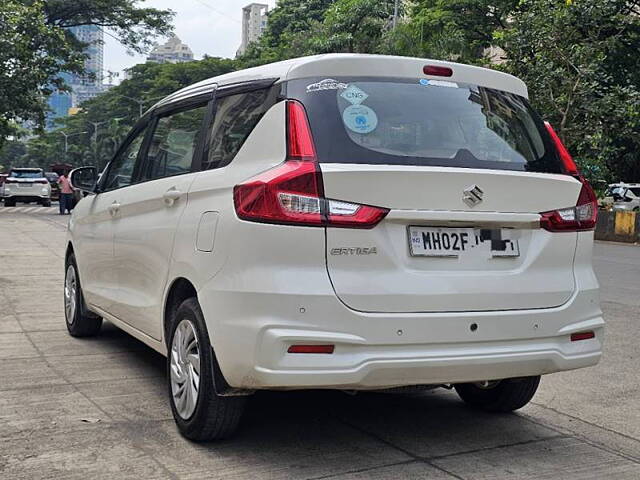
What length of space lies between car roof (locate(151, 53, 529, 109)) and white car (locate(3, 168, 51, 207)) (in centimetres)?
3341

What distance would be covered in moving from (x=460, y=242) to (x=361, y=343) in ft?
2.17

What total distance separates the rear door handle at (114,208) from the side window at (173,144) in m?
0.29

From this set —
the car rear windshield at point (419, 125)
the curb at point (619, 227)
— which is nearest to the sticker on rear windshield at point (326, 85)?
the car rear windshield at point (419, 125)

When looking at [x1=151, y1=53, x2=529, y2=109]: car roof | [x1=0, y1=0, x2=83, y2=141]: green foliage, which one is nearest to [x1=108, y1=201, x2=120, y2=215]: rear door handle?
[x1=151, y1=53, x2=529, y2=109]: car roof

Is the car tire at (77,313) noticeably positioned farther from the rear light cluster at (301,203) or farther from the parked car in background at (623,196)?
the parked car in background at (623,196)

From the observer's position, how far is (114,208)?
570 cm

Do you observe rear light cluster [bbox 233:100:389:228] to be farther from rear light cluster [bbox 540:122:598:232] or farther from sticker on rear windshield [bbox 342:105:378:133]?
rear light cluster [bbox 540:122:598:232]

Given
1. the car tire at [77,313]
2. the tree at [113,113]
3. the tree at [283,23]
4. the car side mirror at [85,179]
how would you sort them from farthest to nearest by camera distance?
the tree at [113,113] < the tree at [283,23] < the car tire at [77,313] < the car side mirror at [85,179]

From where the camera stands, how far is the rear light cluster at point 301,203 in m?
3.69

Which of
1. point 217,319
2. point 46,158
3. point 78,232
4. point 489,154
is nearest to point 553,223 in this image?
point 489,154

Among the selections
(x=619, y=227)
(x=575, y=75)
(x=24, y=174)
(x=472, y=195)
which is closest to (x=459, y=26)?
(x=575, y=75)

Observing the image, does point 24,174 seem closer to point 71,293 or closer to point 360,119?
point 71,293

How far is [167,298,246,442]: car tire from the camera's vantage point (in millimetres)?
4031

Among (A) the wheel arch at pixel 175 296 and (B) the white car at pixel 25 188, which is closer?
(A) the wheel arch at pixel 175 296
